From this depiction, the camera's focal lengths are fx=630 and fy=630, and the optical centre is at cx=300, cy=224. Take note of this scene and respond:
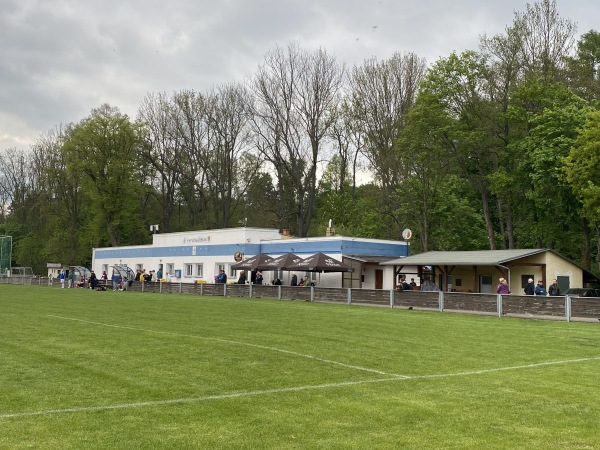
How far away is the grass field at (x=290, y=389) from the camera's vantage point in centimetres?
689

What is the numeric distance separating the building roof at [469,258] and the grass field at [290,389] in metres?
14.0

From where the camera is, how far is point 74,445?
254 inches

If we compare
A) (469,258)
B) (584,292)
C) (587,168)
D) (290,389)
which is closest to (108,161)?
(469,258)

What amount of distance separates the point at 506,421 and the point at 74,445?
196 inches

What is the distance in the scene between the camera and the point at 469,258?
33500mm

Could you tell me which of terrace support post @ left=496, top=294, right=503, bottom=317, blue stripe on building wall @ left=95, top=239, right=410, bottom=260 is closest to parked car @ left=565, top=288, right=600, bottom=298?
terrace support post @ left=496, top=294, right=503, bottom=317

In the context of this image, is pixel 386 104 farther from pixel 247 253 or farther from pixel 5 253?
pixel 5 253

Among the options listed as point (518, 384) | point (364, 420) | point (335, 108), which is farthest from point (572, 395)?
point (335, 108)

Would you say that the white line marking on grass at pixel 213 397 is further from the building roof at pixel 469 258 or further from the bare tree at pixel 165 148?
the bare tree at pixel 165 148

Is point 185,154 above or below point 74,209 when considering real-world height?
above

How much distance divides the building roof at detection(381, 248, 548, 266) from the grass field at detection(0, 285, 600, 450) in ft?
45.9

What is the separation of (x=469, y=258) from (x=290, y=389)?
1014 inches

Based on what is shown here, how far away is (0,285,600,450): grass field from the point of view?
689 centimetres

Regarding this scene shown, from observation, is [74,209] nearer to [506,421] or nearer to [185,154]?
[185,154]
